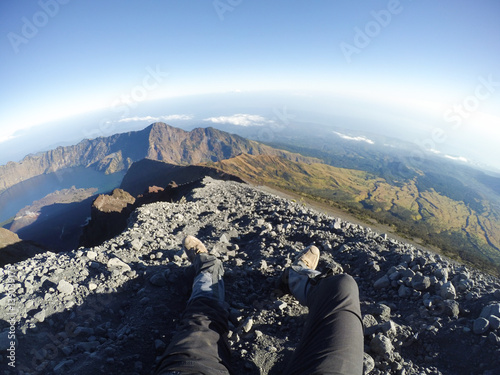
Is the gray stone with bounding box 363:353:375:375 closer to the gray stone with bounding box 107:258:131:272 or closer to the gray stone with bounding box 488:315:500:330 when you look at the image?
the gray stone with bounding box 488:315:500:330

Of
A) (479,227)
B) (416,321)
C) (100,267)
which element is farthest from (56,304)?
(479,227)

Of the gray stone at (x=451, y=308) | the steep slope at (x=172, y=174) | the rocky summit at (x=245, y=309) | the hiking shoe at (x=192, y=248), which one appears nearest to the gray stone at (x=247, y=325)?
the rocky summit at (x=245, y=309)

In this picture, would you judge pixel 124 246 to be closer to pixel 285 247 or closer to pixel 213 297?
pixel 213 297

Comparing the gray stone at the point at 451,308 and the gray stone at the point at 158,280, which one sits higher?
the gray stone at the point at 158,280

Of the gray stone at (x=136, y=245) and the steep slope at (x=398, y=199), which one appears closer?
the gray stone at (x=136, y=245)

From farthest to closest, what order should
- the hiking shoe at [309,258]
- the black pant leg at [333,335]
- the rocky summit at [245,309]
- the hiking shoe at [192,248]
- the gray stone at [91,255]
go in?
the hiking shoe at [192,248] → the gray stone at [91,255] → the hiking shoe at [309,258] → the rocky summit at [245,309] → the black pant leg at [333,335]

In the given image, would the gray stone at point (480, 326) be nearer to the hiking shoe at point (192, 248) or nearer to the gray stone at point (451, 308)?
the gray stone at point (451, 308)

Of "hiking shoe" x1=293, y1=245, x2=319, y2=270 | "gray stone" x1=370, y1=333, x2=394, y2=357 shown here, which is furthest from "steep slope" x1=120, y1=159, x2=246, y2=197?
"gray stone" x1=370, y1=333, x2=394, y2=357

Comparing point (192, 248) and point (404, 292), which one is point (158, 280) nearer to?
point (192, 248)

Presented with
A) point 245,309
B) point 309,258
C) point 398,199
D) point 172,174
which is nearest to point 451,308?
point 309,258
